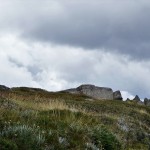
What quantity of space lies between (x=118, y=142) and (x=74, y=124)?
213 centimetres

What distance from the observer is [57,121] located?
16.8 m

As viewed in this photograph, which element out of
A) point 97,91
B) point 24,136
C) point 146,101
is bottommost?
point 24,136

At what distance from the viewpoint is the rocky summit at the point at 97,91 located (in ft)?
289

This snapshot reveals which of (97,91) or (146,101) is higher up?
(97,91)

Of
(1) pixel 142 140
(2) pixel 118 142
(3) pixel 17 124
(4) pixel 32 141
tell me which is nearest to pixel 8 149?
(4) pixel 32 141

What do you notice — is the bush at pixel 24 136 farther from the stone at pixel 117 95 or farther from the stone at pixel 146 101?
the stone at pixel 146 101

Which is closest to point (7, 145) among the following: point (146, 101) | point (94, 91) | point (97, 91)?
point (94, 91)

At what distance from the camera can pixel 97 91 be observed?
292 ft

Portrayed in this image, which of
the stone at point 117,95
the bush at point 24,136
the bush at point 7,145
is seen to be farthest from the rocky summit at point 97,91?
the bush at point 7,145

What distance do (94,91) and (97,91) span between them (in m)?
0.74

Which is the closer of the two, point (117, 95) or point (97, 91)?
point (97, 91)

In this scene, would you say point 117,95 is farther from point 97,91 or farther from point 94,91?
point 94,91

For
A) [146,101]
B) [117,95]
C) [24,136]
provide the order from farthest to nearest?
[146,101], [117,95], [24,136]

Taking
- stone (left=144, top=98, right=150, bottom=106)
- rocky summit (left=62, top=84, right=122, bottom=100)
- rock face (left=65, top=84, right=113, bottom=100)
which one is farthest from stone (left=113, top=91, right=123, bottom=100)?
stone (left=144, top=98, right=150, bottom=106)
